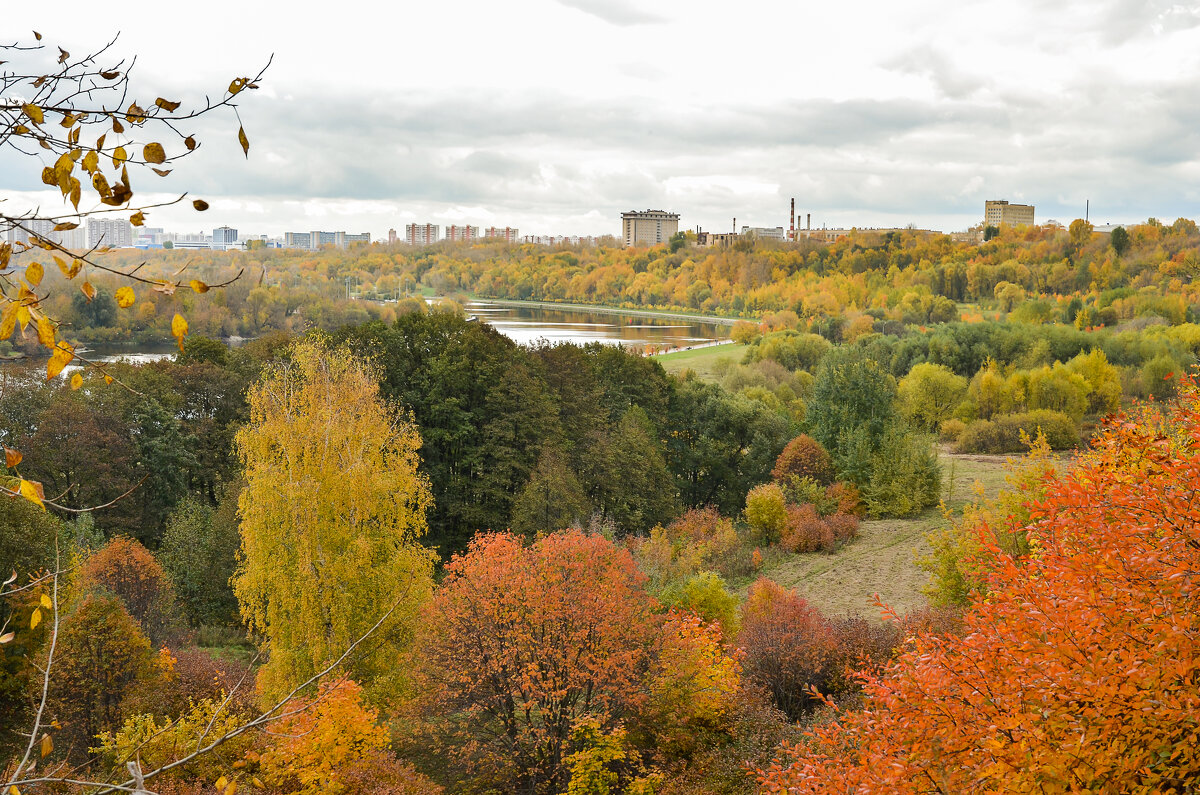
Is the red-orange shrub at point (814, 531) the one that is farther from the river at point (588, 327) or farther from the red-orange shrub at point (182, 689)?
the river at point (588, 327)

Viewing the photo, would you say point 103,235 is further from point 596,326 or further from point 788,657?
point 596,326

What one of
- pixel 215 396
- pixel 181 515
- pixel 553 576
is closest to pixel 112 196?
pixel 553 576

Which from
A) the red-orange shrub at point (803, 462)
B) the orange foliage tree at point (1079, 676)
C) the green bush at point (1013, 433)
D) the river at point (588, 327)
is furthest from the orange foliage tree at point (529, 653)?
the river at point (588, 327)

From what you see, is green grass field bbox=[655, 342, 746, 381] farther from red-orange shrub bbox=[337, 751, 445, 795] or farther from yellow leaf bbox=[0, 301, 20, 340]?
yellow leaf bbox=[0, 301, 20, 340]

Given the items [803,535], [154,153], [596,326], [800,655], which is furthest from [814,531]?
[596,326]

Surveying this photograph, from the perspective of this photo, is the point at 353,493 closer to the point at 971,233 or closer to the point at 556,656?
the point at 556,656
